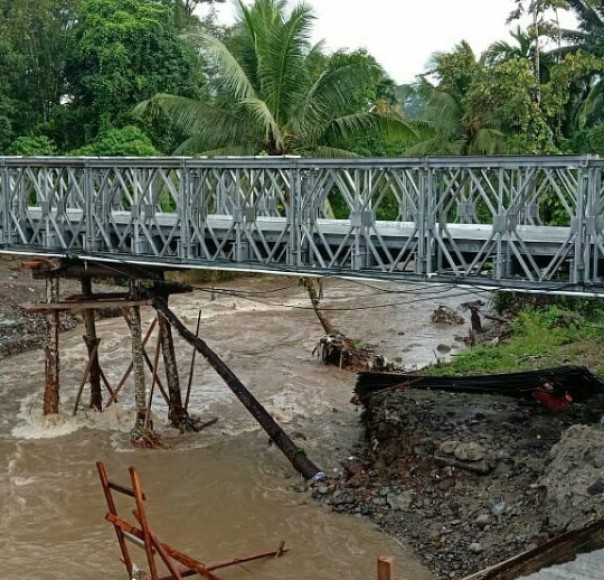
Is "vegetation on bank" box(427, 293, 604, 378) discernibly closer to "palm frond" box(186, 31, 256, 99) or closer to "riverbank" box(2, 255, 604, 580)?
"riverbank" box(2, 255, 604, 580)

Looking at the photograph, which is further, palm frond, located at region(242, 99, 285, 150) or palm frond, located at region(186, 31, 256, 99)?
palm frond, located at region(186, 31, 256, 99)

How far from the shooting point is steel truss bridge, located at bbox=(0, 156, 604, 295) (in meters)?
10.5

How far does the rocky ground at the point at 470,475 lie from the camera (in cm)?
1009

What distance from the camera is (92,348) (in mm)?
16203

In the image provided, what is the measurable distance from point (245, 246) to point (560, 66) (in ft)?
42.6

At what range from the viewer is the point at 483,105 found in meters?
23.5

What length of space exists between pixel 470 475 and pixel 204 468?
4.53m

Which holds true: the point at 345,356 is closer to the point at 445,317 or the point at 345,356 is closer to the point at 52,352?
the point at 445,317

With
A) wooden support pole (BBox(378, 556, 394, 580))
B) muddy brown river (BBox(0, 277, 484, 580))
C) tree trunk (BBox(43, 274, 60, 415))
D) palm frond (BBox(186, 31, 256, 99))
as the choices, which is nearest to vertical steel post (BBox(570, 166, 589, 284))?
muddy brown river (BBox(0, 277, 484, 580))

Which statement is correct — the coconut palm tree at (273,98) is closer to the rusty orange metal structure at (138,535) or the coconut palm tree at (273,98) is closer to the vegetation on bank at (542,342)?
the vegetation on bank at (542,342)

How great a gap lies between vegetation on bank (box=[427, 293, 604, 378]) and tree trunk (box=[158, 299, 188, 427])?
5652 mm

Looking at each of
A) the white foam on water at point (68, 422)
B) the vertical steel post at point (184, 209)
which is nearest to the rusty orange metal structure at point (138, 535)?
the vertical steel post at point (184, 209)

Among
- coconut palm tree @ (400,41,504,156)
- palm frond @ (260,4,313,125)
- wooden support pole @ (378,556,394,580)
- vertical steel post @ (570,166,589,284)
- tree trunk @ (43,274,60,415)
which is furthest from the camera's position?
coconut palm tree @ (400,41,504,156)

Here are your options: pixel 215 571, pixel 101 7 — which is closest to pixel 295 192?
pixel 215 571
